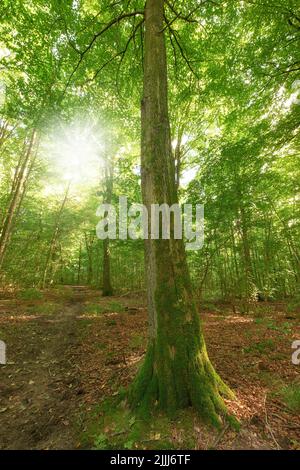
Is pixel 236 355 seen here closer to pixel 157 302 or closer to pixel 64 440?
pixel 157 302

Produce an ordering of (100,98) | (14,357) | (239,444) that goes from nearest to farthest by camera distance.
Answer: (239,444) < (14,357) < (100,98)

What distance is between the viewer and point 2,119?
37.3 feet

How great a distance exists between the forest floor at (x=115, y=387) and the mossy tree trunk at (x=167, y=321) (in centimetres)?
21

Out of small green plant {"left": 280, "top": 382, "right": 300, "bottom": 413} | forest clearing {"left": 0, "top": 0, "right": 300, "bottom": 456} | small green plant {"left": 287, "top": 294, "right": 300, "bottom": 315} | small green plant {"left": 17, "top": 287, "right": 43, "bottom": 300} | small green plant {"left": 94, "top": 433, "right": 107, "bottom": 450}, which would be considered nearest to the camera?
small green plant {"left": 94, "top": 433, "right": 107, "bottom": 450}

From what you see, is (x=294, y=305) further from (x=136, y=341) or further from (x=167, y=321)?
(x=167, y=321)

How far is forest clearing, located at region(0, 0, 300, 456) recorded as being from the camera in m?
2.76

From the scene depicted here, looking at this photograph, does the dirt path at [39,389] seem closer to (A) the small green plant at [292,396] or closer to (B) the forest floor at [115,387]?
(B) the forest floor at [115,387]

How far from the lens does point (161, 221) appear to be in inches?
118

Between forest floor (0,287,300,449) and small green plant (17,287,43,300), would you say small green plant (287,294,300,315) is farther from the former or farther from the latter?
small green plant (17,287,43,300)

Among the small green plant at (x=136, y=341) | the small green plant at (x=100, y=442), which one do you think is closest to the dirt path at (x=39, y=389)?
the small green plant at (x=100, y=442)

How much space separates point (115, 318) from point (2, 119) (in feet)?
37.1

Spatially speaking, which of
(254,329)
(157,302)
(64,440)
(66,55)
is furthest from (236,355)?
(66,55)

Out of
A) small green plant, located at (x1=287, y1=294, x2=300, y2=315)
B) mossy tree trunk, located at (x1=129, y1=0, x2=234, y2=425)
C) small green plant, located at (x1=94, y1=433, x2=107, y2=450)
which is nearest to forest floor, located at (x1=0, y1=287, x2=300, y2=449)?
small green plant, located at (x1=94, y1=433, x2=107, y2=450)

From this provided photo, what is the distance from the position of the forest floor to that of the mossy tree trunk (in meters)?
0.21
